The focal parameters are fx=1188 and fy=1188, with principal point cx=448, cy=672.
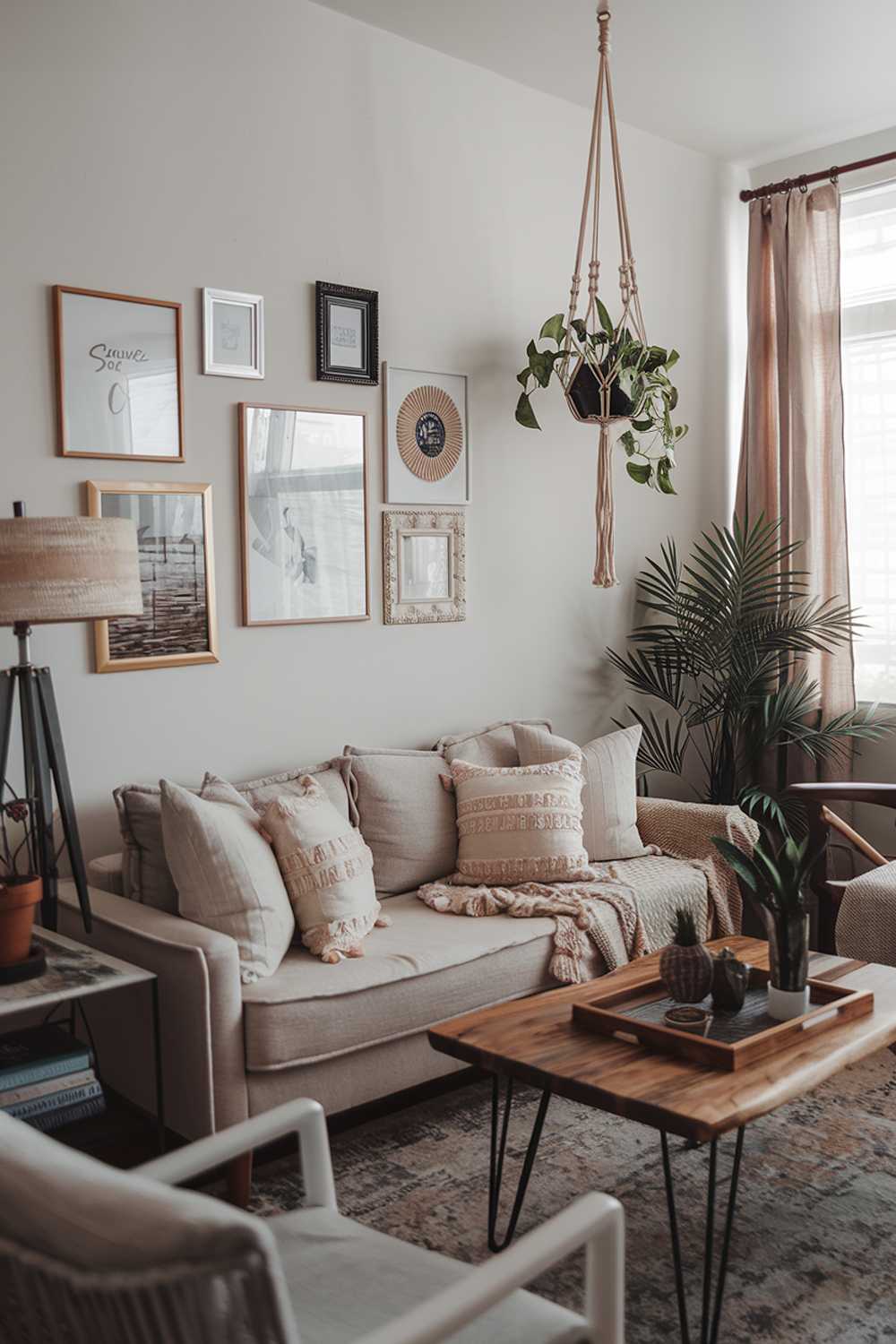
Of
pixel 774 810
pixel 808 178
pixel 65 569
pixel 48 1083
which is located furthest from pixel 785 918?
pixel 808 178

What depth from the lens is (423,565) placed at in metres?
3.89

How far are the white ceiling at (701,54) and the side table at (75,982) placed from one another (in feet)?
9.00

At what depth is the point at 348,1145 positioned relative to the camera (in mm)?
2793

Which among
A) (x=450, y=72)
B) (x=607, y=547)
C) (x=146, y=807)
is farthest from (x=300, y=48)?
(x=146, y=807)

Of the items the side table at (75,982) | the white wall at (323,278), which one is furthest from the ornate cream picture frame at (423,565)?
the side table at (75,982)

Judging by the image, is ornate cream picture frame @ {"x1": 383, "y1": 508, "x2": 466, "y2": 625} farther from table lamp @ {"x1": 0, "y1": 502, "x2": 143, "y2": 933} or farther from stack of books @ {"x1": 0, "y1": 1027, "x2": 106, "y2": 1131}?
stack of books @ {"x1": 0, "y1": 1027, "x2": 106, "y2": 1131}

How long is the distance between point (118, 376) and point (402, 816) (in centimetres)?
144

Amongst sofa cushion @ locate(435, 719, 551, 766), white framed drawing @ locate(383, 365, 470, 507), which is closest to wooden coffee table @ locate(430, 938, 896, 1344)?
sofa cushion @ locate(435, 719, 551, 766)

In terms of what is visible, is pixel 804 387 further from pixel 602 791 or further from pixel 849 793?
pixel 602 791

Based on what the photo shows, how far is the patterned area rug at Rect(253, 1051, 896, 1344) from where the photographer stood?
84.6 inches

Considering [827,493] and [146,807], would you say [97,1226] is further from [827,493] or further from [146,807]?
[827,493]

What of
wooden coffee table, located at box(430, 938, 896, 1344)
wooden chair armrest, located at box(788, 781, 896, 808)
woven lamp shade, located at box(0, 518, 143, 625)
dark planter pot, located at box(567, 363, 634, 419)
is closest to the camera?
wooden coffee table, located at box(430, 938, 896, 1344)

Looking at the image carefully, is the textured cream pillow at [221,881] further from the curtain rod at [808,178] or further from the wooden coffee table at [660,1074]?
the curtain rod at [808,178]

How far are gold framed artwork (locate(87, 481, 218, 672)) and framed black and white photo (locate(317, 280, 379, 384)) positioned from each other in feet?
1.98
